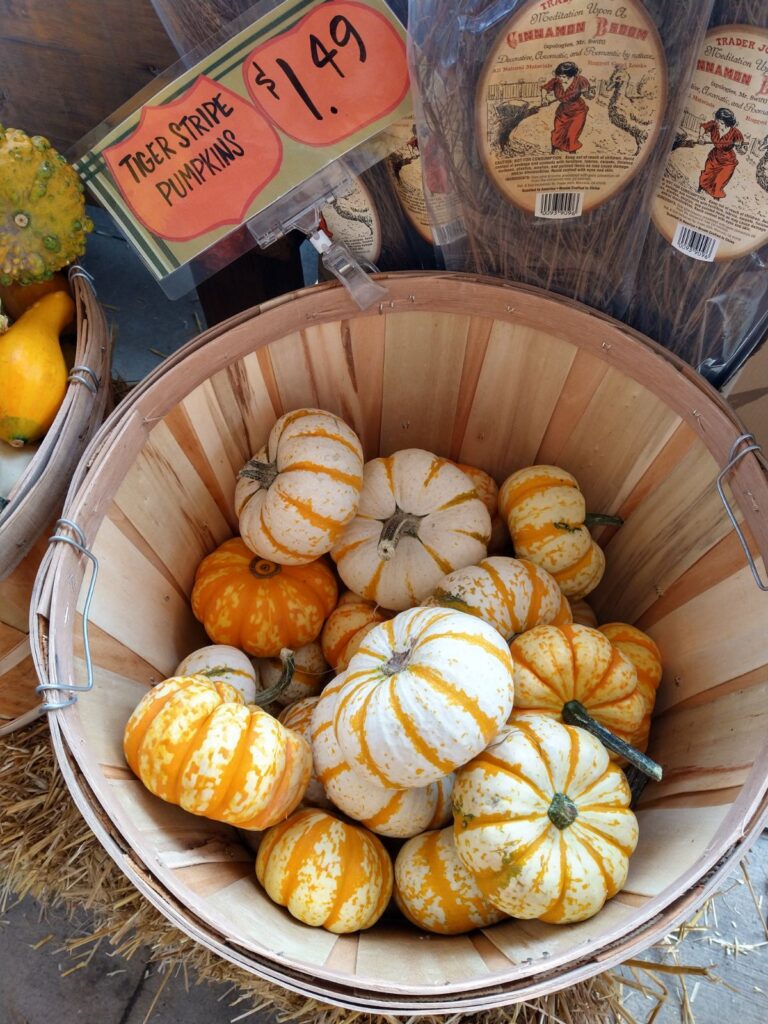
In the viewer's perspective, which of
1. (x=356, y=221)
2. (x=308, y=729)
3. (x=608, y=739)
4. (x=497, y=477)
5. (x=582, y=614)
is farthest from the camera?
(x=497, y=477)

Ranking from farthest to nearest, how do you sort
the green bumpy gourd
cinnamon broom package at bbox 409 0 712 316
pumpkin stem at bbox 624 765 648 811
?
the green bumpy gourd < pumpkin stem at bbox 624 765 648 811 < cinnamon broom package at bbox 409 0 712 316

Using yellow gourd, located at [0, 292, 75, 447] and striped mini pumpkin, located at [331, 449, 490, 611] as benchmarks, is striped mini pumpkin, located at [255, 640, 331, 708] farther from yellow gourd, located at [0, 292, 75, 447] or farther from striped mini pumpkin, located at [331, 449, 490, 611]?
yellow gourd, located at [0, 292, 75, 447]

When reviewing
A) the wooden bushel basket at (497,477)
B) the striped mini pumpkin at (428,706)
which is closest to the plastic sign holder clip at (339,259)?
the wooden bushel basket at (497,477)

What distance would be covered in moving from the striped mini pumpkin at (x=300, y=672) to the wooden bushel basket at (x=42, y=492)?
358 mm

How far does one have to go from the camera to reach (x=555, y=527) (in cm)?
128

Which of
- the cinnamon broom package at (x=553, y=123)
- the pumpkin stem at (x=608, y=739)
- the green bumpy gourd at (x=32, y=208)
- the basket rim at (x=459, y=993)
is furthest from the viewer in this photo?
the green bumpy gourd at (x=32, y=208)

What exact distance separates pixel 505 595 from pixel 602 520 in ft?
0.83

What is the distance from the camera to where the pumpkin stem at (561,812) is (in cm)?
94

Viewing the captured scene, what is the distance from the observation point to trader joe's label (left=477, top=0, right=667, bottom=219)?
915 mm

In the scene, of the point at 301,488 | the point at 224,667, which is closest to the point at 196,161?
the point at 301,488

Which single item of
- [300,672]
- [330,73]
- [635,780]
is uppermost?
[330,73]

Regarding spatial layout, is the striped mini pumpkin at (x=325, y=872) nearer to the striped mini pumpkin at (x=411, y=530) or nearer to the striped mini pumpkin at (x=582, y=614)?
the striped mini pumpkin at (x=411, y=530)

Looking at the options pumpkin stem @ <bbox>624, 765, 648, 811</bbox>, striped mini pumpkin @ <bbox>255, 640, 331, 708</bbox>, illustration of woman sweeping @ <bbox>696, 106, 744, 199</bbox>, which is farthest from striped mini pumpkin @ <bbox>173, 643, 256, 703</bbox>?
illustration of woman sweeping @ <bbox>696, 106, 744, 199</bbox>

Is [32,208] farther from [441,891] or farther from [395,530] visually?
[441,891]
